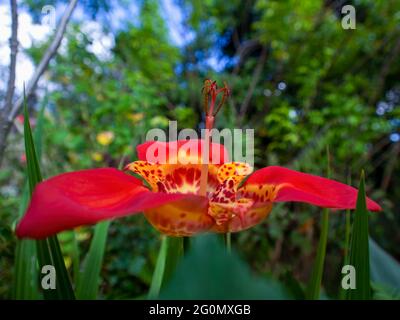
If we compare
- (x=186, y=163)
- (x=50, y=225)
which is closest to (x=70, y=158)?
(x=186, y=163)

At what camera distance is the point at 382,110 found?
6.94 feet

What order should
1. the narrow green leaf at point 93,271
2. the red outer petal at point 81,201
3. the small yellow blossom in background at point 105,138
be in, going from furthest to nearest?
1. the small yellow blossom in background at point 105,138
2. the narrow green leaf at point 93,271
3. the red outer petal at point 81,201

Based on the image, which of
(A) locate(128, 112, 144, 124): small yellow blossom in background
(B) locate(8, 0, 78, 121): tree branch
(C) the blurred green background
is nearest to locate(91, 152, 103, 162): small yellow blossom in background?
(C) the blurred green background

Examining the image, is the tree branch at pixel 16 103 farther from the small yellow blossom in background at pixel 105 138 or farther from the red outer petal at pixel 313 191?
the small yellow blossom in background at pixel 105 138

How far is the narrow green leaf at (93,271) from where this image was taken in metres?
0.36

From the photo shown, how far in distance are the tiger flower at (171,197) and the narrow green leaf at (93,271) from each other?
8cm

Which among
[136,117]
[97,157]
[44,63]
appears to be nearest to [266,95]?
[136,117]

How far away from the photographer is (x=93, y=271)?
37cm

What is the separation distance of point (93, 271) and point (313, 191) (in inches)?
8.6
